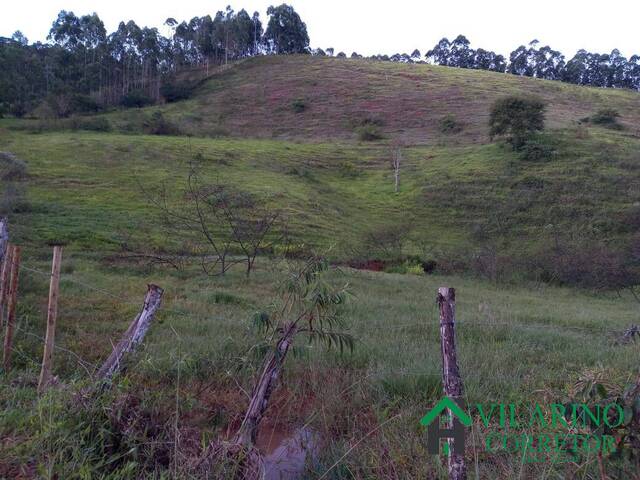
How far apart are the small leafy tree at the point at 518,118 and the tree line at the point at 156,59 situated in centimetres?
3566

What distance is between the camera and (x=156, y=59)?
67.3 metres

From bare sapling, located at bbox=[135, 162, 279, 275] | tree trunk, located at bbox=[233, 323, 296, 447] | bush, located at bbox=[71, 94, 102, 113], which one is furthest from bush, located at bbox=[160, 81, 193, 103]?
tree trunk, located at bbox=[233, 323, 296, 447]

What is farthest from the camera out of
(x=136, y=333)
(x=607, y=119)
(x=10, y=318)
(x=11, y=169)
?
(x=607, y=119)

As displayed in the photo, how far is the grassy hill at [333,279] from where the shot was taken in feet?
11.7

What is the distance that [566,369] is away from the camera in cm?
566

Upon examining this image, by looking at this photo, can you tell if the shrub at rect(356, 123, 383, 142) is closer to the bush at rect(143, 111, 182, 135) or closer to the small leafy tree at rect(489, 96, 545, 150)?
the small leafy tree at rect(489, 96, 545, 150)

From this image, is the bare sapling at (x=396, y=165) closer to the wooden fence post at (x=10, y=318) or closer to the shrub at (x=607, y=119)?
the shrub at (x=607, y=119)

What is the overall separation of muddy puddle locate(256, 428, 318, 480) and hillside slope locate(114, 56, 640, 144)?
41.8m

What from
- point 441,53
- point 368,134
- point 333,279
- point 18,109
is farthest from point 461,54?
point 333,279

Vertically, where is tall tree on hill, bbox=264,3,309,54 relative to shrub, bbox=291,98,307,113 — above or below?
above

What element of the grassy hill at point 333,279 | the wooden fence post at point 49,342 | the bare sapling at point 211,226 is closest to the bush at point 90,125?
the grassy hill at point 333,279

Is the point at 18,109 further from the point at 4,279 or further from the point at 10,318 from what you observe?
the point at 10,318

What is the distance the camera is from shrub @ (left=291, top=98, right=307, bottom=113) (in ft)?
193

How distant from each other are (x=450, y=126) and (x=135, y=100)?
106 feet
